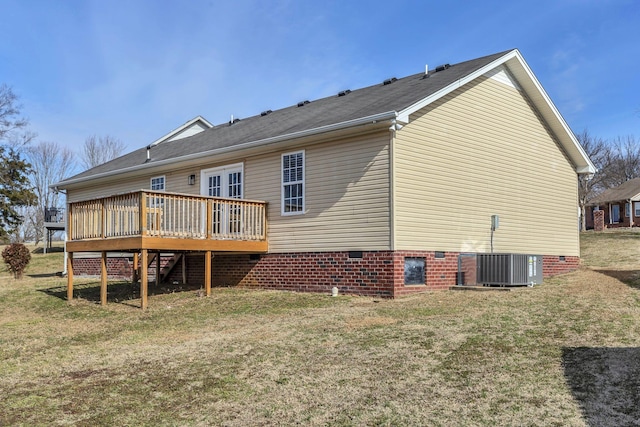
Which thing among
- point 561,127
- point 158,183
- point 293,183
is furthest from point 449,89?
point 158,183

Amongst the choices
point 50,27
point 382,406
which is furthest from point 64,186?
point 382,406

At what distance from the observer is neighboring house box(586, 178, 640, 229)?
118 feet

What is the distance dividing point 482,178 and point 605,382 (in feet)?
29.1

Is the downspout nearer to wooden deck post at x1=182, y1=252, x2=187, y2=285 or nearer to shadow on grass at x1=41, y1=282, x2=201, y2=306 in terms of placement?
shadow on grass at x1=41, y1=282, x2=201, y2=306

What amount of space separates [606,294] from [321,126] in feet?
21.9

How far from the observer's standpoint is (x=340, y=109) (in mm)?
14367

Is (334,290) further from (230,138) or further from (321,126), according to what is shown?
(230,138)

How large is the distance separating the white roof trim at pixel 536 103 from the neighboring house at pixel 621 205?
21086mm

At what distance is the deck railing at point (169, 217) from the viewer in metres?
12.2

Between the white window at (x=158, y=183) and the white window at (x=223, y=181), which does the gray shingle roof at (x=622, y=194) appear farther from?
the white window at (x=158, y=183)

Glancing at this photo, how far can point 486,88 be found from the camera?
→ 14586 millimetres

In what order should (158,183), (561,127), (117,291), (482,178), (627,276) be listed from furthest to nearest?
(158,183)
(561,127)
(117,291)
(482,178)
(627,276)

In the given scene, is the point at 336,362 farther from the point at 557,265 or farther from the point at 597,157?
the point at 597,157

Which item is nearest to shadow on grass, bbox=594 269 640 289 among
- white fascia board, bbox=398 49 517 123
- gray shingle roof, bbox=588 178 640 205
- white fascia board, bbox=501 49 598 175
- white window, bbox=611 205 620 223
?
white fascia board, bbox=501 49 598 175
